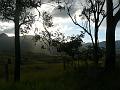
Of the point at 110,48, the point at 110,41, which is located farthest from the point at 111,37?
the point at 110,48

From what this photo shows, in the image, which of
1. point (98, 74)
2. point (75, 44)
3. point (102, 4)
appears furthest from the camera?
point (75, 44)

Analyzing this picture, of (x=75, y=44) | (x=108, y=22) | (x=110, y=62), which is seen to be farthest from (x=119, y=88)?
(x=75, y=44)

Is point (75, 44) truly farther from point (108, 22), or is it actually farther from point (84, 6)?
point (108, 22)

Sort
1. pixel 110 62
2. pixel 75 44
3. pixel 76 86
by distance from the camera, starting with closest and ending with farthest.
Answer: pixel 76 86 → pixel 110 62 → pixel 75 44

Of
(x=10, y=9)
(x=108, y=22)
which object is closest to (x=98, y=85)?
(x=108, y=22)

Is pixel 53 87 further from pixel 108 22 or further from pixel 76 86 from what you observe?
pixel 108 22

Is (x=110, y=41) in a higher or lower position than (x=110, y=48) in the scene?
higher

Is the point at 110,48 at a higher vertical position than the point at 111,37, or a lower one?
lower

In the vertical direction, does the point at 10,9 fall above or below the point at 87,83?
above

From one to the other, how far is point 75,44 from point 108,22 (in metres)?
45.2

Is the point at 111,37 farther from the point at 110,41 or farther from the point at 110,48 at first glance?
the point at 110,48

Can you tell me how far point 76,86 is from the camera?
44.1 ft

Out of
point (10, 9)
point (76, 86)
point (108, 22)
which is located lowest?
point (76, 86)

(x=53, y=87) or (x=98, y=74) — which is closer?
(x=53, y=87)
